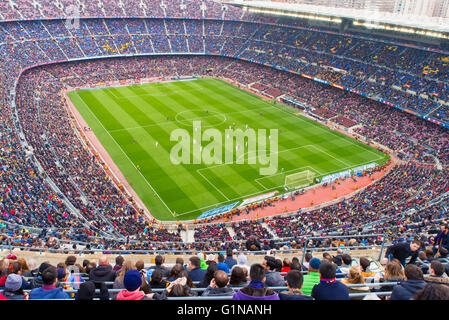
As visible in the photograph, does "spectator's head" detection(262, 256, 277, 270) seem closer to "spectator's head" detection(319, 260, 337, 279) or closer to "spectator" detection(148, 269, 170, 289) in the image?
"spectator" detection(148, 269, 170, 289)

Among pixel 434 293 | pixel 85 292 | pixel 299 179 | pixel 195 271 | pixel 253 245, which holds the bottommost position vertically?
pixel 299 179

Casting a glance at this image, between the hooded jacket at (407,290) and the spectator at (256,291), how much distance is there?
190 cm

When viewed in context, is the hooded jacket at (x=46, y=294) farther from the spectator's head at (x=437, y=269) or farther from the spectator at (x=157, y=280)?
the spectator's head at (x=437, y=269)

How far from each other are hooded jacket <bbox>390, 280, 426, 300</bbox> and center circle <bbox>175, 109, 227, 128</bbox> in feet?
162

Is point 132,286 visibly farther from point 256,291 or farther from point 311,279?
point 311,279


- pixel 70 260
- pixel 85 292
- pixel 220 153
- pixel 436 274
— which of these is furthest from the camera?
pixel 220 153

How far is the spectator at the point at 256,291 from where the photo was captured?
5.55m

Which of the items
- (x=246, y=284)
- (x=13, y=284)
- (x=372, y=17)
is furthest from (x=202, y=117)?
(x=13, y=284)

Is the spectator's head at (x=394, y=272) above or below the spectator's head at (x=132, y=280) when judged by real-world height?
above

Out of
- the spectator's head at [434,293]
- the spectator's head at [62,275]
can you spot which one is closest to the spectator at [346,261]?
the spectator's head at [434,293]

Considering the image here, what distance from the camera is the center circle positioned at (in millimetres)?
56031

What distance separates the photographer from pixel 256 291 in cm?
564

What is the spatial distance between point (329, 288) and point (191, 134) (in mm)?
46546
